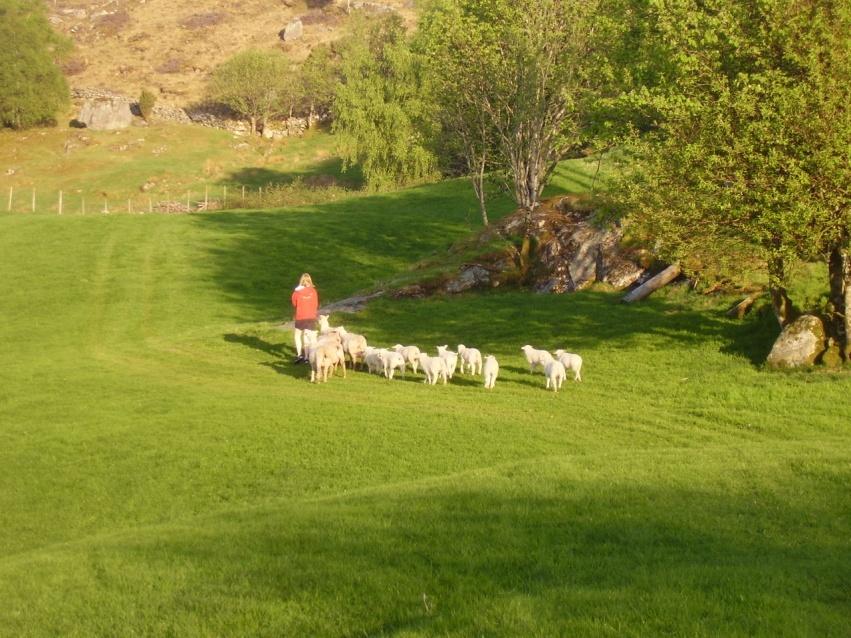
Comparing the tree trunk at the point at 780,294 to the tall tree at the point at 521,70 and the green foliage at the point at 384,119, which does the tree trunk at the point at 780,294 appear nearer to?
the tall tree at the point at 521,70

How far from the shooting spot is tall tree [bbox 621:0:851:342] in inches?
806

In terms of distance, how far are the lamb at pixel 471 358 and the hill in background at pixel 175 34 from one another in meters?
105

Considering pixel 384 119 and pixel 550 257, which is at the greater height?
pixel 384 119

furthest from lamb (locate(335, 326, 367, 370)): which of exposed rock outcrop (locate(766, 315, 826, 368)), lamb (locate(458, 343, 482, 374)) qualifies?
exposed rock outcrop (locate(766, 315, 826, 368))

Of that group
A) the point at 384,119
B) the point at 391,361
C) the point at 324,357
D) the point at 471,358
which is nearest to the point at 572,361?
the point at 471,358

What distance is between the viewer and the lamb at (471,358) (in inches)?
961

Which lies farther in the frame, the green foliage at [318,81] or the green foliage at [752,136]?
the green foliage at [318,81]

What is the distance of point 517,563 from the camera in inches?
372

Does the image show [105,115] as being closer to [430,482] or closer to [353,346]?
[353,346]

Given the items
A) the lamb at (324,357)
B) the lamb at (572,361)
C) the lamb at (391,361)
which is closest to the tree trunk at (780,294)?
the lamb at (572,361)

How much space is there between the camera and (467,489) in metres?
13.0

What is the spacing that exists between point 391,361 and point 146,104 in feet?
316

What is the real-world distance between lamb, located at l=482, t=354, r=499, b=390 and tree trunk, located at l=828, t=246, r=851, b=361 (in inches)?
375

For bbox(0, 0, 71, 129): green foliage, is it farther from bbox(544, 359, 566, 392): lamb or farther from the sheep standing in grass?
bbox(544, 359, 566, 392): lamb
